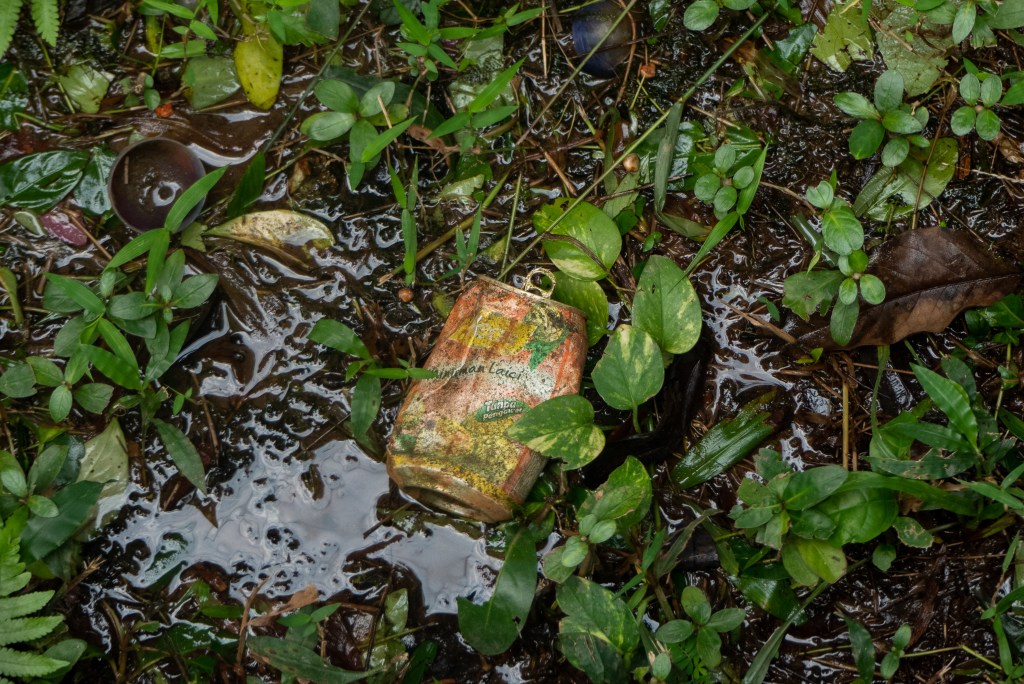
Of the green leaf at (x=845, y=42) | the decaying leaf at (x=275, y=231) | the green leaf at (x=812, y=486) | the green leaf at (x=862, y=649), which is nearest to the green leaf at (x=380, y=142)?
the decaying leaf at (x=275, y=231)

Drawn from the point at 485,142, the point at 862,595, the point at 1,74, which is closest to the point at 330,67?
the point at 485,142

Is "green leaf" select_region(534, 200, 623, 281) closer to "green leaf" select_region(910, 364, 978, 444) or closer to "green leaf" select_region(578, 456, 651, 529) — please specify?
"green leaf" select_region(578, 456, 651, 529)

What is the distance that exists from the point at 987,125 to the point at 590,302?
1206mm

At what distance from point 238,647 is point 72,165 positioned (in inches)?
62.6

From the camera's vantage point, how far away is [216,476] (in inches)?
87.4

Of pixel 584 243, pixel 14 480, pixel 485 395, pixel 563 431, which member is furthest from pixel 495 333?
pixel 14 480

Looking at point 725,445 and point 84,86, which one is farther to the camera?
point 84,86

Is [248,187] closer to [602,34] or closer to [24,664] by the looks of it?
[602,34]

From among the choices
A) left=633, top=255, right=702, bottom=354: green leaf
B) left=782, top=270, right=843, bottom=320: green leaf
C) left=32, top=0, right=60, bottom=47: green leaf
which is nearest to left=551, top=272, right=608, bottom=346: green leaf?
left=633, top=255, right=702, bottom=354: green leaf

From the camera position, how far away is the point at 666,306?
2.10 m

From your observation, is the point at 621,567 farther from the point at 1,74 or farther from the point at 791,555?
the point at 1,74

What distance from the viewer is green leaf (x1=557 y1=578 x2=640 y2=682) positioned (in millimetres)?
1913

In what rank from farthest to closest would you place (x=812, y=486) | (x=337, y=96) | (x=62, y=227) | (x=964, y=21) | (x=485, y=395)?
1. (x=62, y=227)
2. (x=337, y=96)
3. (x=964, y=21)
4. (x=485, y=395)
5. (x=812, y=486)

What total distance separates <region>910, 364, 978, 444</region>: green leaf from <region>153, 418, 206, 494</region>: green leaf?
79.1 inches
